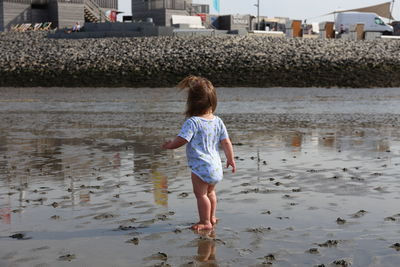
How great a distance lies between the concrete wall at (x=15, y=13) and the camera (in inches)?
1964

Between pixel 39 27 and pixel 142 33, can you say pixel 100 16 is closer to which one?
pixel 39 27

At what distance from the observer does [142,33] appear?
140 feet

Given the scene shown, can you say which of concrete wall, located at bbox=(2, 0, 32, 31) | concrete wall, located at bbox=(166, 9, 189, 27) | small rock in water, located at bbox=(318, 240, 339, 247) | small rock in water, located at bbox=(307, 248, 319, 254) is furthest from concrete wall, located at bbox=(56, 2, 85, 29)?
small rock in water, located at bbox=(307, 248, 319, 254)

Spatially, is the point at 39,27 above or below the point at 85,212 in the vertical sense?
above

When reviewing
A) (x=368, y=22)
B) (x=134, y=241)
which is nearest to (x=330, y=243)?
(x=134, y=241)

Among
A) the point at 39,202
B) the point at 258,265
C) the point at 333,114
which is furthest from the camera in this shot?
the point at 333,114

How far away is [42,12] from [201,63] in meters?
23.1

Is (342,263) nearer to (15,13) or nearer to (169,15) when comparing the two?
(169,15)

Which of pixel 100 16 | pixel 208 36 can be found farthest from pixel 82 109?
pixel 100 16

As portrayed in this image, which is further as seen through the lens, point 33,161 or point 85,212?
point 33,161

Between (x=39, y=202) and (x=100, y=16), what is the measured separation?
48991mm

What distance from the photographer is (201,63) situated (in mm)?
34188

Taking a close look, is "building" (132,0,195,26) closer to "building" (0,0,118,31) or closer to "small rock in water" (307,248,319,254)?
"building" (0,0,118,31)

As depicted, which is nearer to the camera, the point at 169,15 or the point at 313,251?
the point at 313,251
